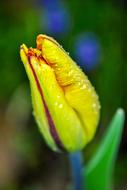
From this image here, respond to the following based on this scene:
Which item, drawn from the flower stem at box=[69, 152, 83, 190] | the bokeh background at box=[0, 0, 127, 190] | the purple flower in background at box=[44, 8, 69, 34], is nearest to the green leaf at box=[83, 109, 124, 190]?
the flower stem at box=[69, 152, 83, 190]

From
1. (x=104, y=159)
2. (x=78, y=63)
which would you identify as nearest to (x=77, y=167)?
(x=104, y=159)

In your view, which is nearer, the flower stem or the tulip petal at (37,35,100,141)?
the tulip petal at (37,35,100,141)

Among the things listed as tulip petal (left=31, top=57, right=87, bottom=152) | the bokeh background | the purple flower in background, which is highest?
tulip petal (left=31, top=57, right=87, bottom=152)

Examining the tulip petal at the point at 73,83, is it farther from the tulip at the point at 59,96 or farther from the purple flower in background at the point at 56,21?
the purple flower in background at the point at 56,21

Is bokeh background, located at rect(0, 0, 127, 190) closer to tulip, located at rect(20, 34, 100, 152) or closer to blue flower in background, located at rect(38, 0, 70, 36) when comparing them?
blue flower in background, located at rect(38, 0, 70, 36)

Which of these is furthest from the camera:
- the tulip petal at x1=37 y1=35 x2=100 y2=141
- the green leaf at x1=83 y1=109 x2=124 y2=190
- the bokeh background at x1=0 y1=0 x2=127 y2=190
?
the bokeh background at x1=0 y1=0 x2=127 y2=190

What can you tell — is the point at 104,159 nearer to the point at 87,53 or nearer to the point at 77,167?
the point at 77,167

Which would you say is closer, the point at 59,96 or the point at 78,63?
the point at 59,96

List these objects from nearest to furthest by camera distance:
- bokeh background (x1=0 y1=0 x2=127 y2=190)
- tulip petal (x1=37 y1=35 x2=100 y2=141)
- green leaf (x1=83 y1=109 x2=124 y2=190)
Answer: tulip petal (x1=37 y1=35 x2=100 y2=141)
green leaf (x1=83 y1=109 x2=124 y2=190)
bokeh background (x1=0 y1=0 x2=127 y2=190)
